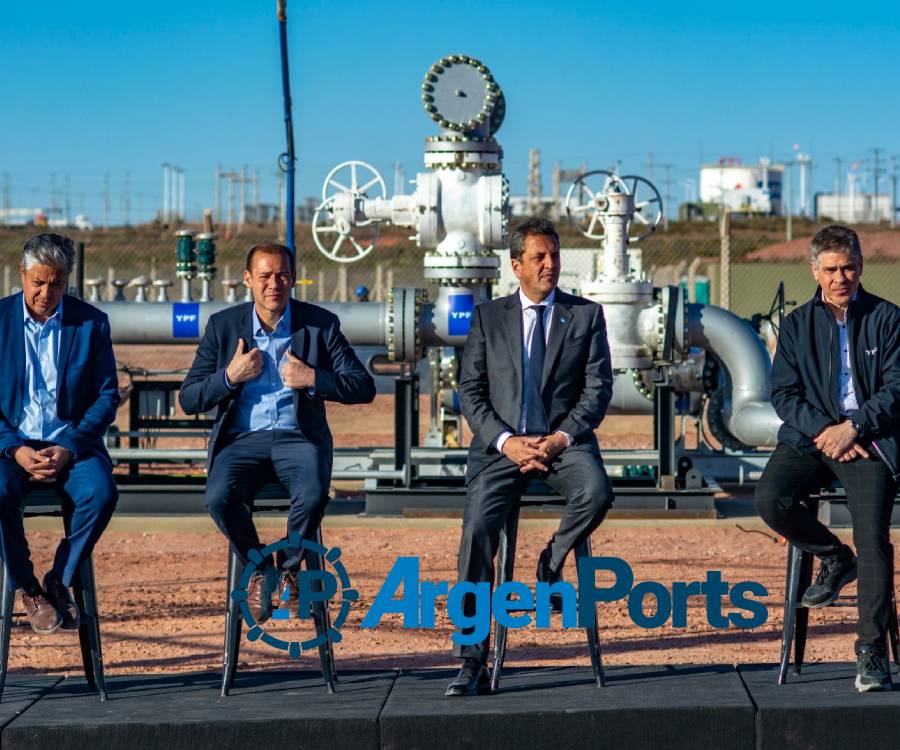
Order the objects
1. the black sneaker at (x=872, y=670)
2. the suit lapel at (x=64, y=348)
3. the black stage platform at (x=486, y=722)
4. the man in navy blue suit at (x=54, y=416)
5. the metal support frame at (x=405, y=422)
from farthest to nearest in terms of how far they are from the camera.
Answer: the metal support frame at (x=405, y=422) < the suit lapel at (x=64, y=348) < the man in navy blue suit at (x=54, y=416) < the black sneaker at (x=872, y=670) < the black stage platform at (x=486, y=722)

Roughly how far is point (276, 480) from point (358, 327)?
440cm

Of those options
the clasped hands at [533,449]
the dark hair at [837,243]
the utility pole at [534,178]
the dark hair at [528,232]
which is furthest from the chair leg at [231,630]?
the utility pole at [534,178]

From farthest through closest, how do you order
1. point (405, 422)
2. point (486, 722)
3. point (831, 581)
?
1. point (405, 422)
2. point (831, 581)
3. point (486, 722)

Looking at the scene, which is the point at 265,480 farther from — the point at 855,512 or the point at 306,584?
the point at 855,512

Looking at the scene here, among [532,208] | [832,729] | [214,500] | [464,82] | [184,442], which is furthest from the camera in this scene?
[532,208]

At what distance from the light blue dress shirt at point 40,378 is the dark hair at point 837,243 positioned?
261 centimetres

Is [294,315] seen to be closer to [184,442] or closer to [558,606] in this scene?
[558,606]

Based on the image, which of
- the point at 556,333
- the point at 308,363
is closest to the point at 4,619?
the point at 308,363

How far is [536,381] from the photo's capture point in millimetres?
5332

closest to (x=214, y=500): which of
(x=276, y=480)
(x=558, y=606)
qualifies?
(x=276, y=480)

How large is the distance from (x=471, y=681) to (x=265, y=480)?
39.5 inches

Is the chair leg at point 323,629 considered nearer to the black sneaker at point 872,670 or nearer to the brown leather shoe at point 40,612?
the brown leather shoe at point 40,612

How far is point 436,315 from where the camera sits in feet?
31.6

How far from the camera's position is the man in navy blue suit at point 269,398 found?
514cm
